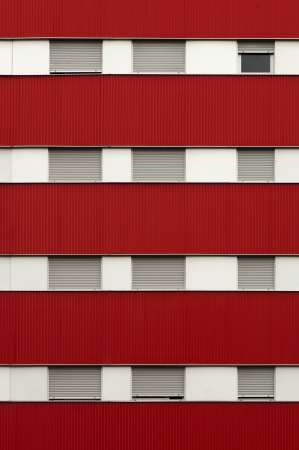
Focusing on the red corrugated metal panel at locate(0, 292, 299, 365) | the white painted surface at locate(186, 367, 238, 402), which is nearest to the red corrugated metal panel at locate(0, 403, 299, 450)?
the white painted surface at locate(186, 367, 238, 402)

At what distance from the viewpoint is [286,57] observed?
1650 centimetres

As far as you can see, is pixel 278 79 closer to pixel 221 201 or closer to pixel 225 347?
pixel 221 201

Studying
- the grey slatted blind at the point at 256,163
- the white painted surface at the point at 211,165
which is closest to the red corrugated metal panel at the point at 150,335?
the white painted surface at the point at 211,165

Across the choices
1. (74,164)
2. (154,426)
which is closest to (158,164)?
(74,164)

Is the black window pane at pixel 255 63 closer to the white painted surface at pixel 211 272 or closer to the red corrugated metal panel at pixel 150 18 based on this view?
the red corrugated metal panel at pixel 150 18

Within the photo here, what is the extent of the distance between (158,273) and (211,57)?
5882 mm

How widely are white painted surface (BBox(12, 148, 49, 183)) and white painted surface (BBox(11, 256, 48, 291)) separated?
2.10 m

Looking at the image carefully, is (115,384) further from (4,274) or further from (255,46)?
(255,46)

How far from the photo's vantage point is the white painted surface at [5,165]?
16.3 m

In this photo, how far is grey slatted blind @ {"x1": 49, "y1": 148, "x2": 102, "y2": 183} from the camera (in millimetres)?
16484

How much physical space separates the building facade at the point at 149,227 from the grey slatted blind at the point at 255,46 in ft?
0.18

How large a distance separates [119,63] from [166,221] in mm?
4378

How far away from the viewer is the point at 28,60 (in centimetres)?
1650

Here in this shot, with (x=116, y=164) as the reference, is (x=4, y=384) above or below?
below
